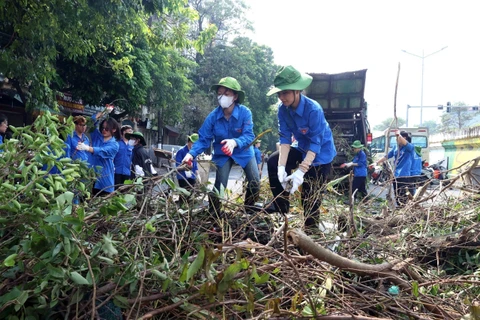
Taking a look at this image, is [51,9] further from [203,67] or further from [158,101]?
[203,67]

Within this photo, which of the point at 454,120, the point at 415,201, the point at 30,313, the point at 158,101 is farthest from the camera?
the point at 454,120

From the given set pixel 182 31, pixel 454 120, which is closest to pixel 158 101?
pixel 182 31

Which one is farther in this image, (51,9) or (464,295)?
(51,9)

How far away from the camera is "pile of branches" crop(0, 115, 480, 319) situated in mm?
1595

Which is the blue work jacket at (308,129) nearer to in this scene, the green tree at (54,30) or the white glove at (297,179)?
the white glove at (297,179)

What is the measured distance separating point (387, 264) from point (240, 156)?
6.99 feet

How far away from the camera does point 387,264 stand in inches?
89.2

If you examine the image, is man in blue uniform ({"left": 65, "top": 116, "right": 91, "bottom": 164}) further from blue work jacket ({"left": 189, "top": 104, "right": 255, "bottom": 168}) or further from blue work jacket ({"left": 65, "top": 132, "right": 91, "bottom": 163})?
blue work jacket ({"left": 189, "top": 104, "right": 255, "bottom": 168})

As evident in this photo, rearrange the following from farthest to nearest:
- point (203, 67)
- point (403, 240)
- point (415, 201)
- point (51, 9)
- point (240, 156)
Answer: point (203, 67) → point (51, 9) → point (240, 156) → point (415, 201) → point (403, 240)

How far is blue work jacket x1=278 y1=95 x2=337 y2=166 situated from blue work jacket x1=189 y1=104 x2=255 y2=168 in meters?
0.43

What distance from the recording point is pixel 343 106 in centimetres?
1008

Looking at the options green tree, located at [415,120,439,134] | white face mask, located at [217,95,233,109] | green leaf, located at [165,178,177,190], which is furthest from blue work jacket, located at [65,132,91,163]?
green tree, located at [415,120,439,134]

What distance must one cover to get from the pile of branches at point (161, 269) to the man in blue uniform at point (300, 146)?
978 mm

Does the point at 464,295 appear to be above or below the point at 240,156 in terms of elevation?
below
